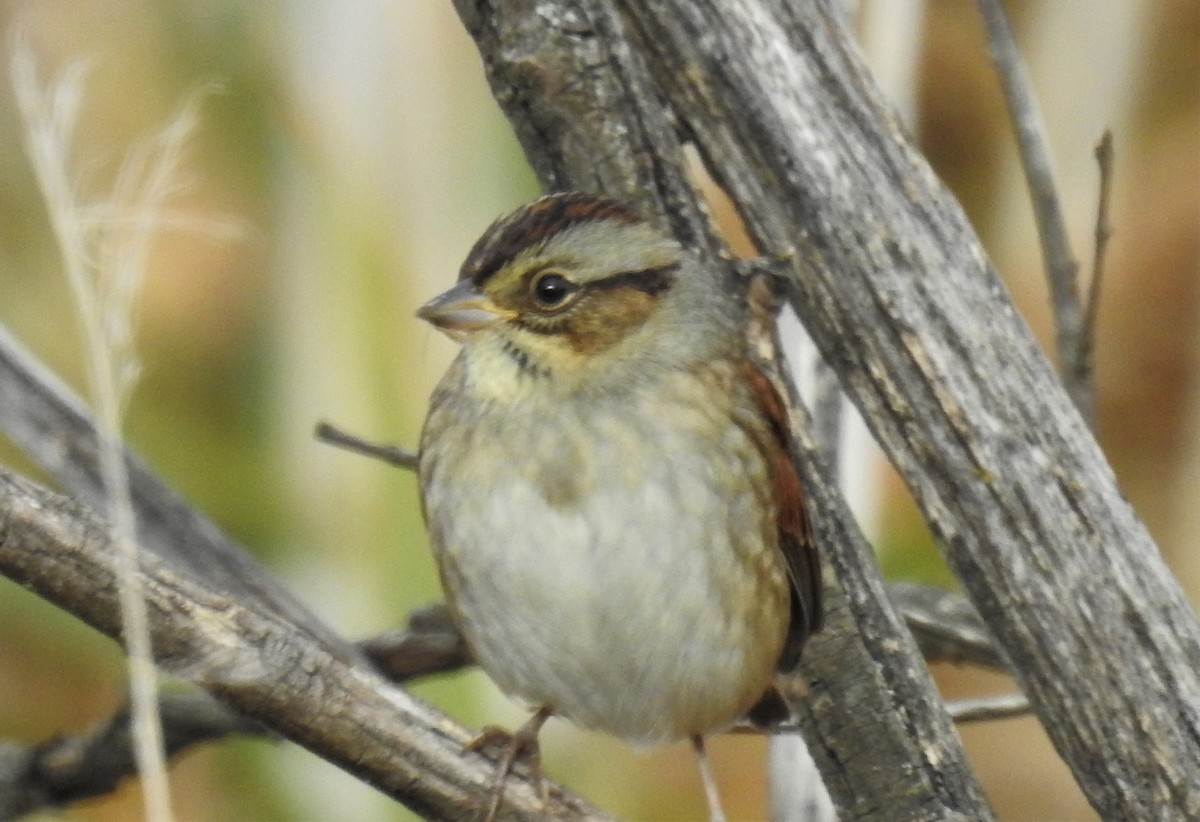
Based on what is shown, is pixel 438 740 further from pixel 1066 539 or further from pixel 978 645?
pixel 978 645

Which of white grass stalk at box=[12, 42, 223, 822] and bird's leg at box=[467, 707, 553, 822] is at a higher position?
white grass stalk at box=[12, 42, 223, 822]

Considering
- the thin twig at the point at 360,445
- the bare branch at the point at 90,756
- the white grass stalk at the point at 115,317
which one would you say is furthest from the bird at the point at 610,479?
the bare branch at the point at 90,756

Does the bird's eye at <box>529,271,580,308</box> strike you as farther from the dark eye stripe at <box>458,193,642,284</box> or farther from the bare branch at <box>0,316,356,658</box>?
the bare branch at <box>0,316,356,658</box>

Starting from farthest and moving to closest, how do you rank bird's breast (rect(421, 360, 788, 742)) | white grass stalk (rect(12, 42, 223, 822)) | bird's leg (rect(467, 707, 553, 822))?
bird's breast (rect(421, 360, 788, 742)) → bird's leg (rect(467, 707, 553, 822)) → white grass stalk (rect(12, 42, 223, 822))

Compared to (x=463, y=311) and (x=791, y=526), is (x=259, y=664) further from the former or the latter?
(x=791, y=526)

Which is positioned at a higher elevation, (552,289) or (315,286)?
(315,286)

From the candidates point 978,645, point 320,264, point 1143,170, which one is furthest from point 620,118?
point 1143,170

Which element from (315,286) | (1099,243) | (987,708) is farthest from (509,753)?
(315,286)

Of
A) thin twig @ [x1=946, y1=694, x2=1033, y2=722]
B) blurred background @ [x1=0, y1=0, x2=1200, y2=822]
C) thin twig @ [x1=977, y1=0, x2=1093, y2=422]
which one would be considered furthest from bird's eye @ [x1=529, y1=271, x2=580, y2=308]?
blurred background @ [x1=0, y1=0, x2=1200, y2=822]
